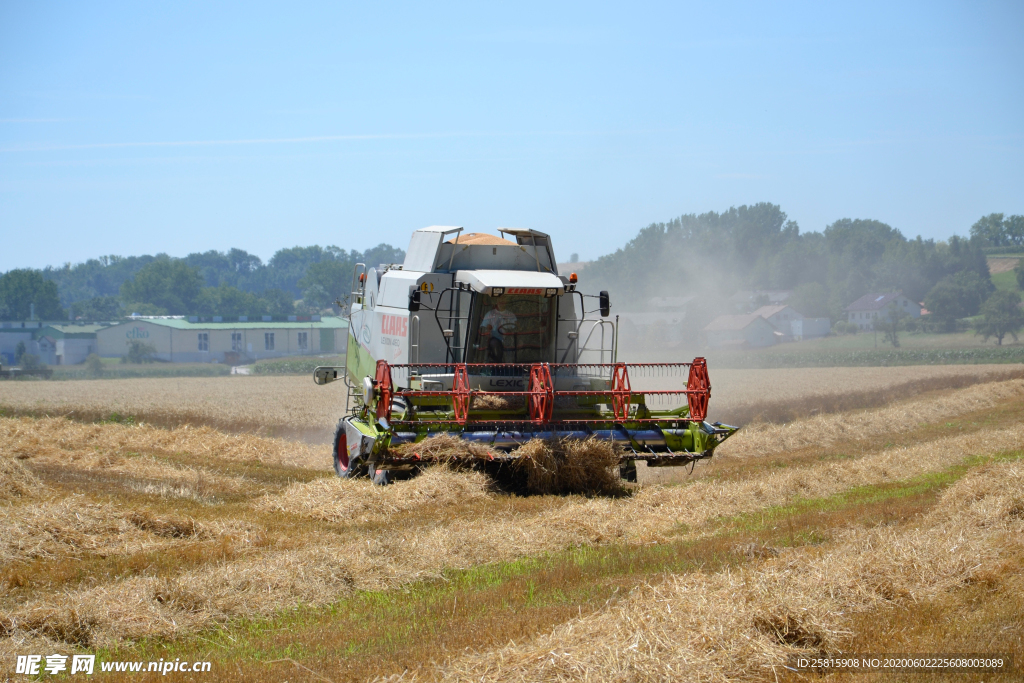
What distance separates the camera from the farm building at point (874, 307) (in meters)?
80.0

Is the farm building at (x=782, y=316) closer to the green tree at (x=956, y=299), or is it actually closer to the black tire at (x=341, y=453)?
the green tree at (x=956, y=299)

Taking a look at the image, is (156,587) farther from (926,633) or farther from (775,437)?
(775,437)

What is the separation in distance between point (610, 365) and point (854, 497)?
3567mm

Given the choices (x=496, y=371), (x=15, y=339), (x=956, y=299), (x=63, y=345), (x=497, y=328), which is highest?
(x=956, y=299)

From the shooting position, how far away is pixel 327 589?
20.8ft

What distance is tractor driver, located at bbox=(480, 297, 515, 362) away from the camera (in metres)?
12.4

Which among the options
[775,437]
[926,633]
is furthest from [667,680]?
[775,437]

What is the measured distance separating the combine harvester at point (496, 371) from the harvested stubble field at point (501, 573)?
71 centimetres

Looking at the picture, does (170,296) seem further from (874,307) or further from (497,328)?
(497,328)

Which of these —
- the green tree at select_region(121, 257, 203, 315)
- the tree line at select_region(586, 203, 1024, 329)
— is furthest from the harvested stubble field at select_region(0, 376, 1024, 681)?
the green tree at select_region(121, 257, 203, 315)

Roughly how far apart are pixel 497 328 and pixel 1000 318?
66756 millimetres

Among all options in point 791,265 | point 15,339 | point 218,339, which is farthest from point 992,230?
point 15,339

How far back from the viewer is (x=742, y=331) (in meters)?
71.1

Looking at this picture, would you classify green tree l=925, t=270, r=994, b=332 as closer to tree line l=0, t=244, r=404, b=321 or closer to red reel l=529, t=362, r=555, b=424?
tree line l=0, t=244, r=404, b=321
